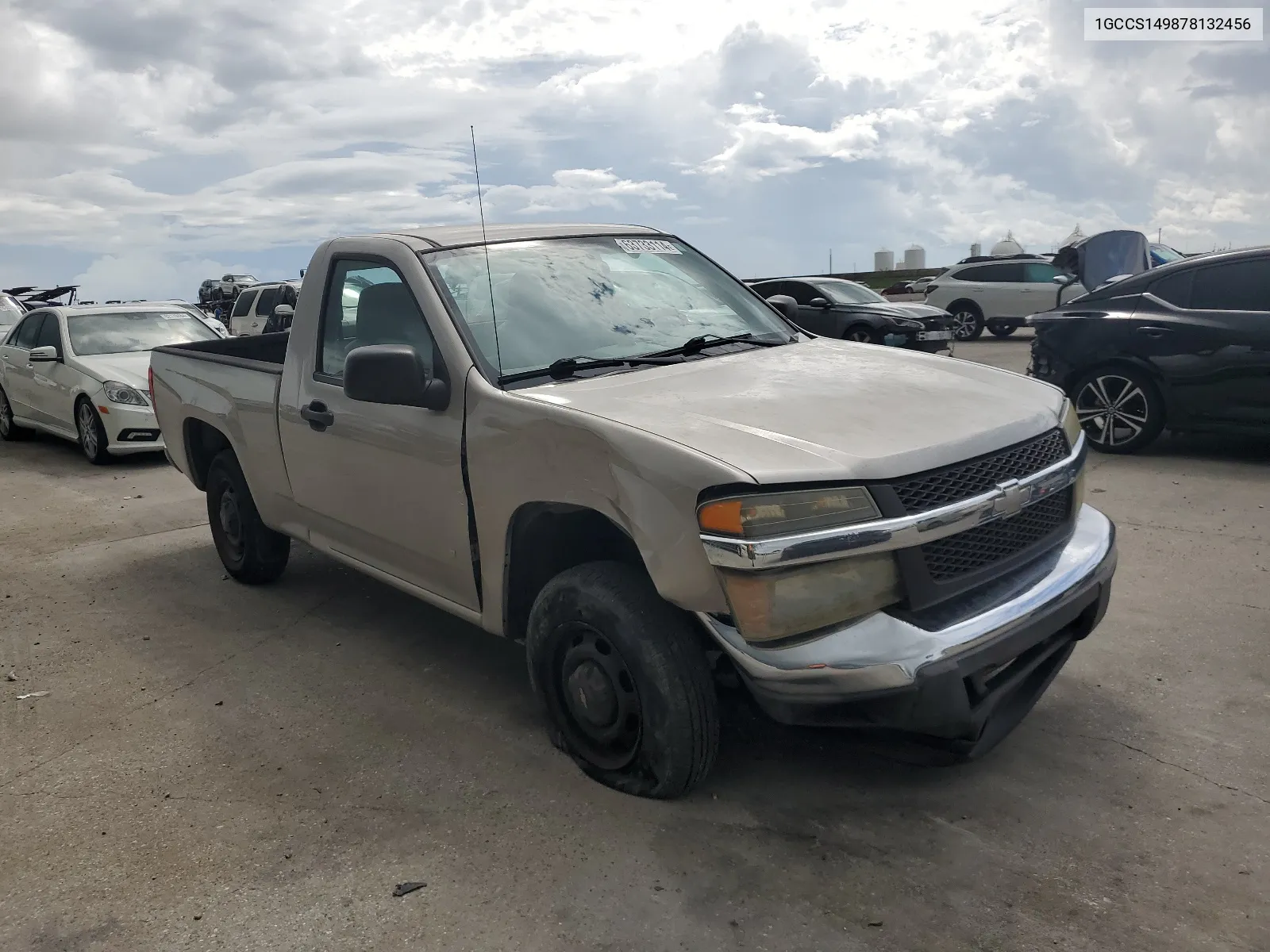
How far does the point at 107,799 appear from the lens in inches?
140

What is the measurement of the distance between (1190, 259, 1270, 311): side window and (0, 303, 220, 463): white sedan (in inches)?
349

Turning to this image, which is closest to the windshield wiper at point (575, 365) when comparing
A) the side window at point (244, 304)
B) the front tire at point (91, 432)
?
the front tire at point (91, 432)

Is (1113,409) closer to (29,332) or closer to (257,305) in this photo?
(29,332)

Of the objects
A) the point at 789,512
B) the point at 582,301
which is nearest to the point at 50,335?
the point at 582,301

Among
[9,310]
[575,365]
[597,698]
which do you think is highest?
[9,310]

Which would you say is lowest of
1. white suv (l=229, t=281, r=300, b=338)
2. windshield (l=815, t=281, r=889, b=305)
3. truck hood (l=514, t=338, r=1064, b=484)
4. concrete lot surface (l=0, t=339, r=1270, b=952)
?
concrete lot surface (l=0, t=339, r=1270, b=952)

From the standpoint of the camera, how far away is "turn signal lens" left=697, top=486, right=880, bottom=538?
8.89 feet

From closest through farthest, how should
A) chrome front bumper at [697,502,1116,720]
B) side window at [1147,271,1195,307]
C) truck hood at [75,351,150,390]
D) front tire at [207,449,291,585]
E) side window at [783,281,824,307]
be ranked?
1. chrome front bumper at [697,502,1116,720]
2. front tire at [207,449,291,585]
3. side window at [1147,271,1195,307]
4. truck hood at [75,351,150,390]
5. side window at [783,281,824,307]

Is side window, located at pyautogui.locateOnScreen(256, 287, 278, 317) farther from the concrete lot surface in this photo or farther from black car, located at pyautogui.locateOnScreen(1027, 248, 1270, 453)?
the concrete lot surface

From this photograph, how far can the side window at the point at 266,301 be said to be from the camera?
2023 cm

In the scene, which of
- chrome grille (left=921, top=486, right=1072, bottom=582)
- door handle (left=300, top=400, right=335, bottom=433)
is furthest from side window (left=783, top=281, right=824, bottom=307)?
chrome grille (left=921, top=486, right=1072, bottom=582)

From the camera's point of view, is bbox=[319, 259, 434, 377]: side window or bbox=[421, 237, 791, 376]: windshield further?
bbox=[319, 259, 434, 377]: side window

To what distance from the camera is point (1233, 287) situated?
771 cm

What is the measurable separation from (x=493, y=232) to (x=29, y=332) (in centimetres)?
938
